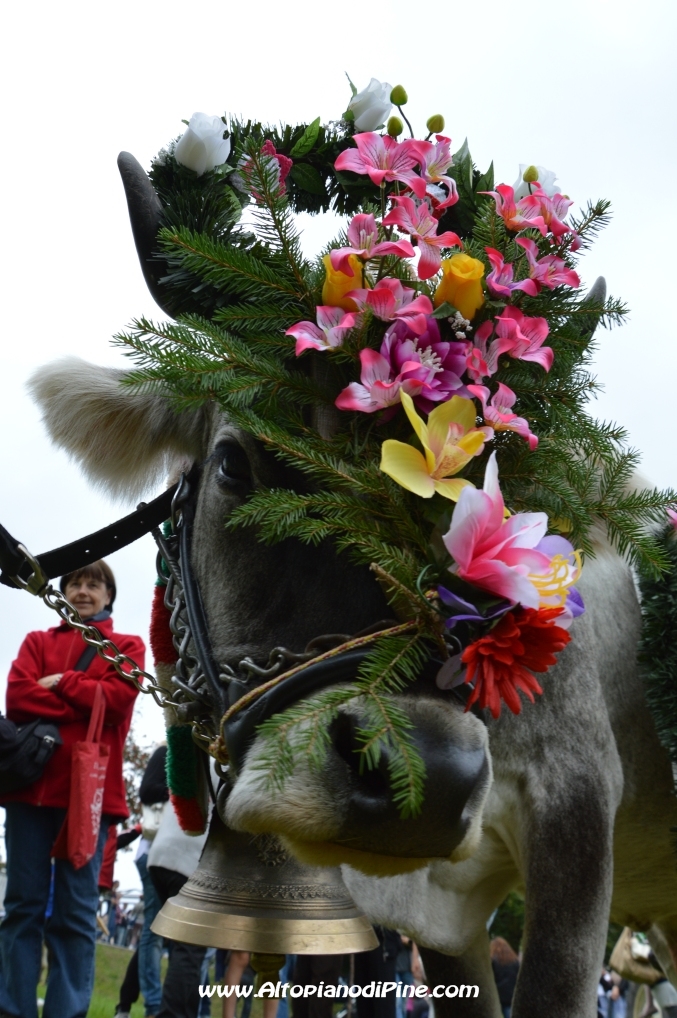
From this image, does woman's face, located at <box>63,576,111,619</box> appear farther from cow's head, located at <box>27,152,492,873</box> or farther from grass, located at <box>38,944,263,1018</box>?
grass, located at <box>38,944,263,1018</box>

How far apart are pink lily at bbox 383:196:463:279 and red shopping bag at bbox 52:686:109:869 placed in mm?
2606

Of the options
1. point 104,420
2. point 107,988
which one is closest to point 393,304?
point 104,420

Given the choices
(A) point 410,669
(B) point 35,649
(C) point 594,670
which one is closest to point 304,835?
(A) point 410,669

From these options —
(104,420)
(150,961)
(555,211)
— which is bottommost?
(150,961)

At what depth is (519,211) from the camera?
2.60 metres

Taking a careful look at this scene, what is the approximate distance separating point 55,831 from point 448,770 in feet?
9.32

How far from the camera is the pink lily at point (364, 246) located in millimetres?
2316

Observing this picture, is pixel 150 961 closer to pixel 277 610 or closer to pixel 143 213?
pixel 277 610

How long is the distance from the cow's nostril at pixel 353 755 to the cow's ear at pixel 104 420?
1366 mm

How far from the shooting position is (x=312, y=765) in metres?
1.82

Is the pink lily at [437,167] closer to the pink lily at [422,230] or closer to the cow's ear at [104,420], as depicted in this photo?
the pink lily at [422,230]

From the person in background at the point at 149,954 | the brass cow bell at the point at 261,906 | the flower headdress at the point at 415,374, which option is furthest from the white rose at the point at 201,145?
the person in background at the point at 149,954

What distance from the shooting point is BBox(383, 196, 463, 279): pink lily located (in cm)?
238

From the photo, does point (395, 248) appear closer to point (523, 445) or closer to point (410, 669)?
point (523, 445)
